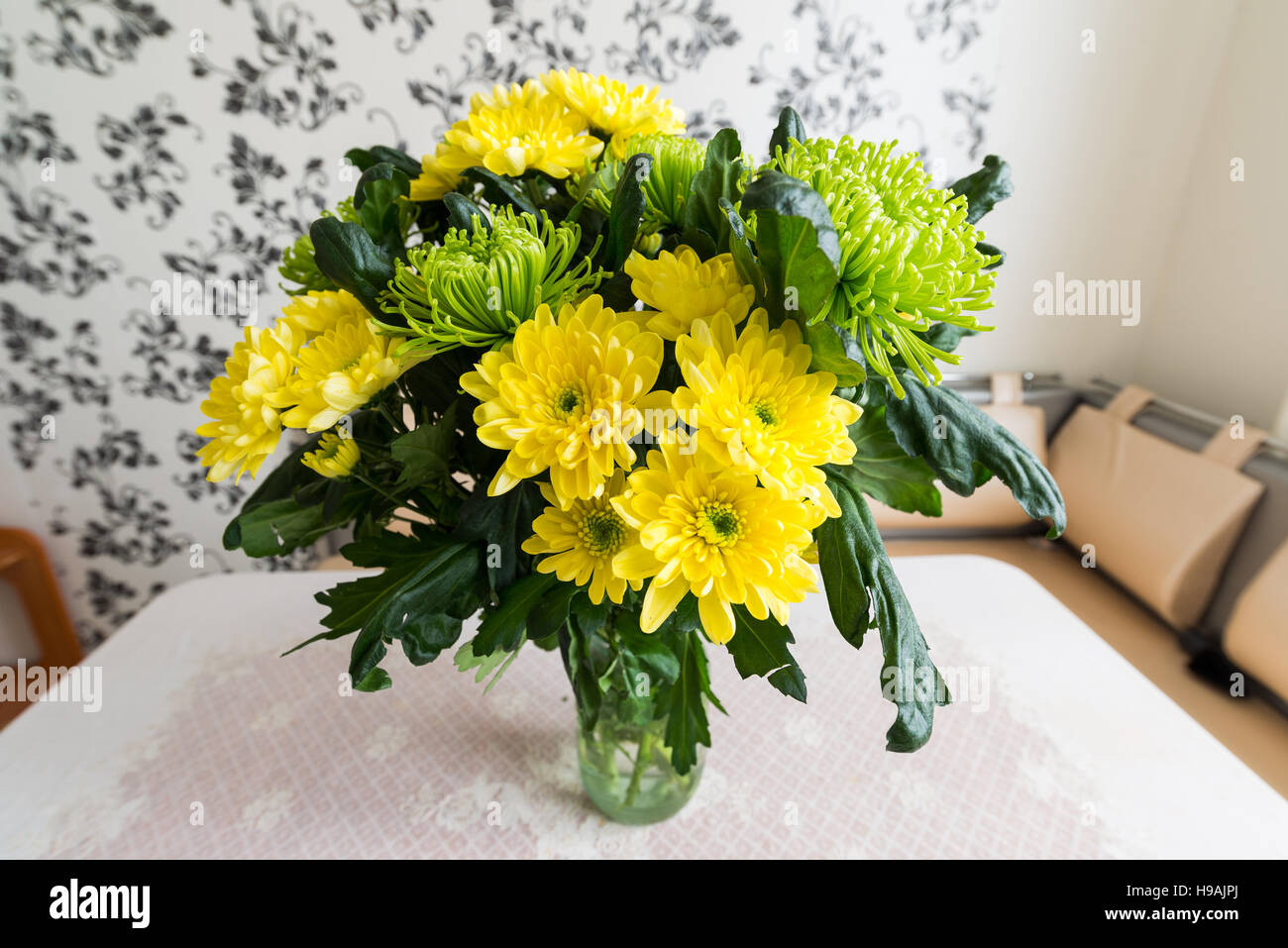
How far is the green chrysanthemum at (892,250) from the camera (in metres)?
0.39

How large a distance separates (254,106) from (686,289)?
5.32 feet

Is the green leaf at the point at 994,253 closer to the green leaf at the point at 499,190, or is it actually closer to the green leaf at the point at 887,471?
the green leaf at the point at 887,471

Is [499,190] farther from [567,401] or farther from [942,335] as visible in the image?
[942,335]

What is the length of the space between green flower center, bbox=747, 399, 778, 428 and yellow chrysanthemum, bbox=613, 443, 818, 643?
0.04 meters

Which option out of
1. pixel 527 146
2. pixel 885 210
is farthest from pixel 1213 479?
pixel 527 146

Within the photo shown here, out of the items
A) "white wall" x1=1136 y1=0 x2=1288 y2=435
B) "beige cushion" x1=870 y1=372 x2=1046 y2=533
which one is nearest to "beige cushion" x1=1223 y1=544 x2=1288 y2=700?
"white wall" x1=1136 y1=0 x2=1288 y2=435

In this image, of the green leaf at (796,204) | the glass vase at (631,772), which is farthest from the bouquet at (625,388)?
the glass vase at (631,772)

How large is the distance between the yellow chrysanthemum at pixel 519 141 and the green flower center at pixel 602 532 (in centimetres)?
26

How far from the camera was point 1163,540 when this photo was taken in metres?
1.45

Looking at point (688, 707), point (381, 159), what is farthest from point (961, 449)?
point (381, 159)

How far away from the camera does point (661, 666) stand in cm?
57

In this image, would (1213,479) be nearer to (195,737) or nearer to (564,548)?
(564,548)

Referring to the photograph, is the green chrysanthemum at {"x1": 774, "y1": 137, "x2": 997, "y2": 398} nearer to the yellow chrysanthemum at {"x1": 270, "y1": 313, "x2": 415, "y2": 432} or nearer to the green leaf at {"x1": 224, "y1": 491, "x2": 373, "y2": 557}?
the yellow chrysanthemum at {"x1": 270, "y1": 313, "x2": 415, "y2": 432}
